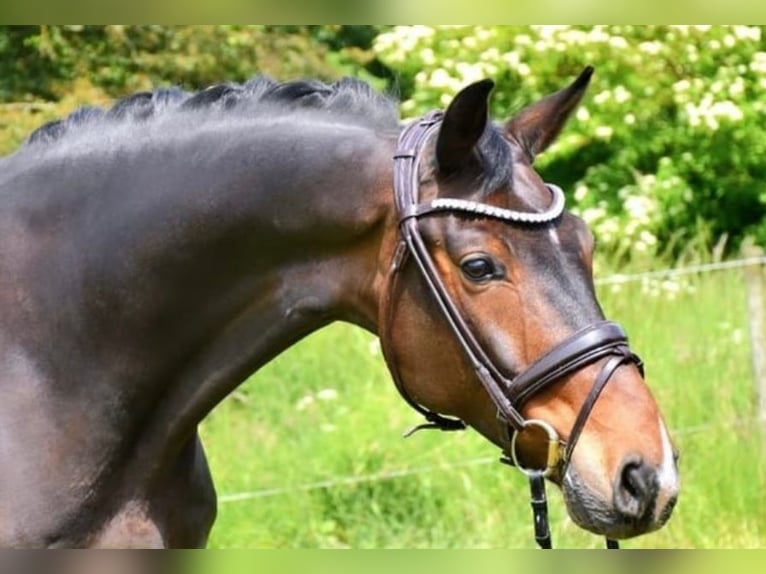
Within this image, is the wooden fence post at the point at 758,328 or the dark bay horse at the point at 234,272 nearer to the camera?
the dark bay horse at the point at 234,272

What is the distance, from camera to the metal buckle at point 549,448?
2.40 metres

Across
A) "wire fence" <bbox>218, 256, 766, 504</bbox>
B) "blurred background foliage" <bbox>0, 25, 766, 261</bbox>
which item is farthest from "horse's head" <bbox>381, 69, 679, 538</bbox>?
"blurred background foliage" <bbox>0, 25, 766, 261</bbox>

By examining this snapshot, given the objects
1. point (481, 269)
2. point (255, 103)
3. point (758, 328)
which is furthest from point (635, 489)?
point (758, 328)

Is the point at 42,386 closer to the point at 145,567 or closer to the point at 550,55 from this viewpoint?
the point at 145,567

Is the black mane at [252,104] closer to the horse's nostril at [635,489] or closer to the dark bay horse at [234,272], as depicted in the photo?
the dark bay horse at [234,272]

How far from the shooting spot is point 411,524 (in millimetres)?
5715

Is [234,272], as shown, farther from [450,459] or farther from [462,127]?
[450,459]

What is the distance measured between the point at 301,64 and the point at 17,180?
758 cm

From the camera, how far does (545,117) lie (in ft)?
9.13

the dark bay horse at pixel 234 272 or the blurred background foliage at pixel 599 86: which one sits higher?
the dark bay horse at pixel 234 272

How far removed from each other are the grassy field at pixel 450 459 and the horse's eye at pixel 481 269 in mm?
3093

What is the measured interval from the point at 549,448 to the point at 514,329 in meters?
0.24

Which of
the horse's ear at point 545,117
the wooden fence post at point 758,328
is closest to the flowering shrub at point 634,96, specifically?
the wooden fence post at point 758,328

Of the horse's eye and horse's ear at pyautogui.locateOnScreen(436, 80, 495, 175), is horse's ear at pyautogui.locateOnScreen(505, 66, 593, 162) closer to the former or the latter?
horse's ear at pyautogui.locateOnScreen(436, 80, 495, 175)
